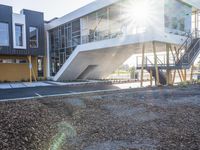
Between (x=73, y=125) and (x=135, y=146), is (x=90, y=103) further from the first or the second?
(x=135, y=146)

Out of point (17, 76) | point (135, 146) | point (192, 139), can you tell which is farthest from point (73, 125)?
point (17, 76)

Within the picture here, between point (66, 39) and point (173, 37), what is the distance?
11202 millimetres

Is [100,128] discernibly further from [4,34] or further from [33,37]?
[33,37]

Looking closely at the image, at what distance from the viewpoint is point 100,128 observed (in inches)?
200

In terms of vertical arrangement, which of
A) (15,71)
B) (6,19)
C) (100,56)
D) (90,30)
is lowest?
(15,71)

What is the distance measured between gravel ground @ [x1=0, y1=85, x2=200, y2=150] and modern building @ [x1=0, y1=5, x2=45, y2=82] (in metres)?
16.0

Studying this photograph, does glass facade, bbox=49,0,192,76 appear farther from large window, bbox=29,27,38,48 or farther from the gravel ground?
the gravel ground

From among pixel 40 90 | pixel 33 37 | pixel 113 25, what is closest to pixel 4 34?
pixel 33 37

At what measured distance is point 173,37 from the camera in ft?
48.6

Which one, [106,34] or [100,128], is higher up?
[106,34]

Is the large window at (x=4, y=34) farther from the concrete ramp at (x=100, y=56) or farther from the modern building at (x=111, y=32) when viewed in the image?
the concrete ramp at (x=100, y=56)

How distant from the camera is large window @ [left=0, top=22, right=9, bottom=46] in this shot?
67.0 ft

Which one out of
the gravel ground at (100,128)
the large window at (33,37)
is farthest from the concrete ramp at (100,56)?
the gravel ground at (100,128)

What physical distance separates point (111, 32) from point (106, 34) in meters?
0.44
